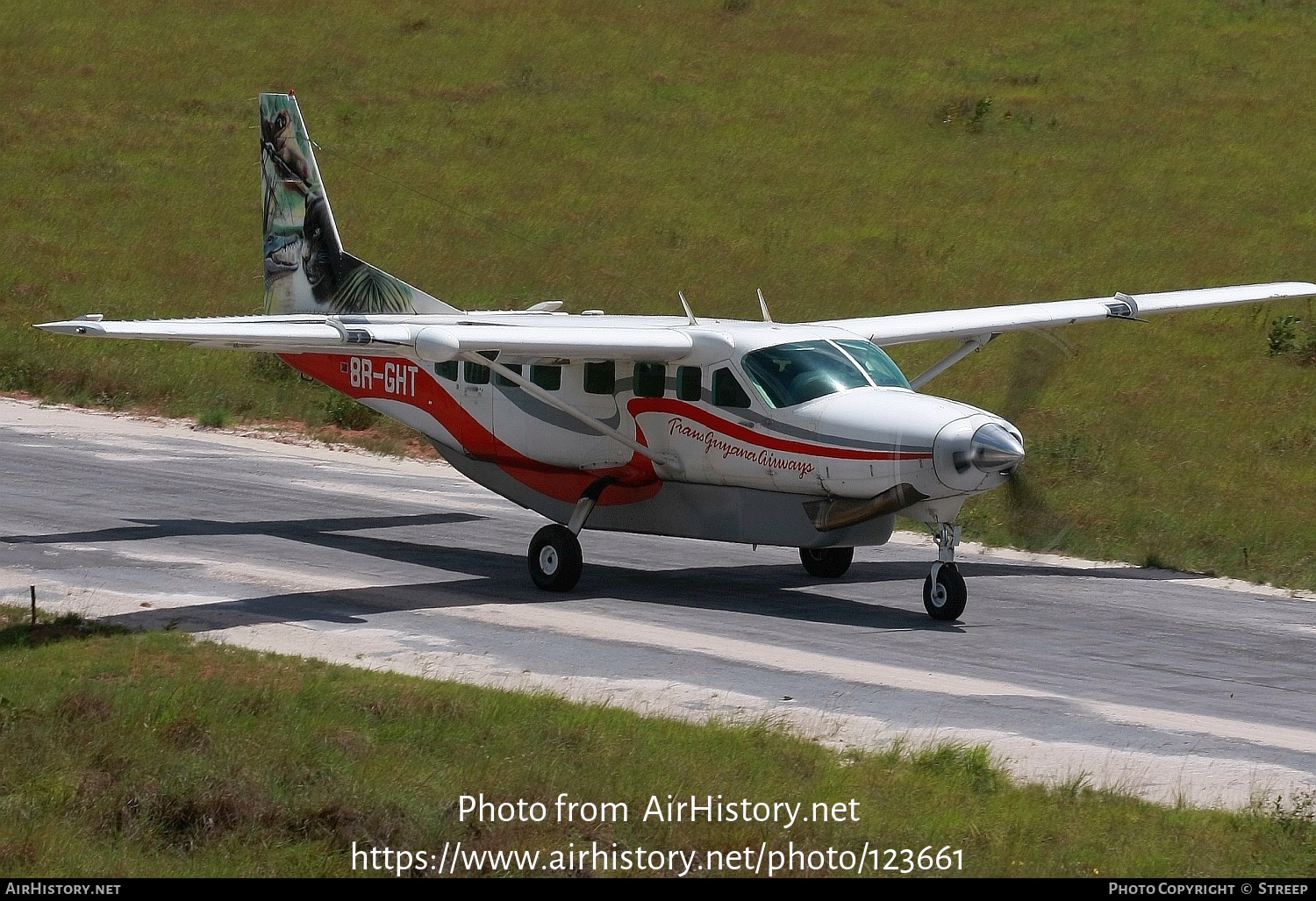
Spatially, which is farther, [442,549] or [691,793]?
[442,549]

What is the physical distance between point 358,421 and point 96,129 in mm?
25099

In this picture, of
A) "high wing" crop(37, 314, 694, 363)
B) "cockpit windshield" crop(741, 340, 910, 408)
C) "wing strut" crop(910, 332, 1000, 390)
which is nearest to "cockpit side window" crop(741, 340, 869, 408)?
"cockpit windshield" crop(741, 340, 910, 408)

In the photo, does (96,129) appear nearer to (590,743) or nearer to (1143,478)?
(1143,478)

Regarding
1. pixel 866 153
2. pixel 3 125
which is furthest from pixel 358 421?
pixel 3 125

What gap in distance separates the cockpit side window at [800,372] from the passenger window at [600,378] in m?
1.85

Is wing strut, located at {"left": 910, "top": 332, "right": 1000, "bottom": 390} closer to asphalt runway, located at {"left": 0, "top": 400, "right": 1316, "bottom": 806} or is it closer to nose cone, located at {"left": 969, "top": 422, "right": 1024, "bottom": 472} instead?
asphalt runway, located at {"left": 0, "top": 400, "right": 1316, "bottom": 806}

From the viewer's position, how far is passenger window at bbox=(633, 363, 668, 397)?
17.8m

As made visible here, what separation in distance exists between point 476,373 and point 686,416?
3339 mm

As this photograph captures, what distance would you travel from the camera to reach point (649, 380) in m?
17.8

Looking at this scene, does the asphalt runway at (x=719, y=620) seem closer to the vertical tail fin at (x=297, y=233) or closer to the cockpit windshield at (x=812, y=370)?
the cockpit windshield at (x=812, y=370)

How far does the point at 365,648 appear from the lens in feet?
48.5

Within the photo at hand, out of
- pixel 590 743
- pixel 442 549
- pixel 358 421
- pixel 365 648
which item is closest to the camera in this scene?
pixel 590 743

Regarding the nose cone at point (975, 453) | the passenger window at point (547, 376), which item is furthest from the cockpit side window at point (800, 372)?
the passenger window at point (547, 376)

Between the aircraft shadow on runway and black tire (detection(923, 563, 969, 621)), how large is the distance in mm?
121
